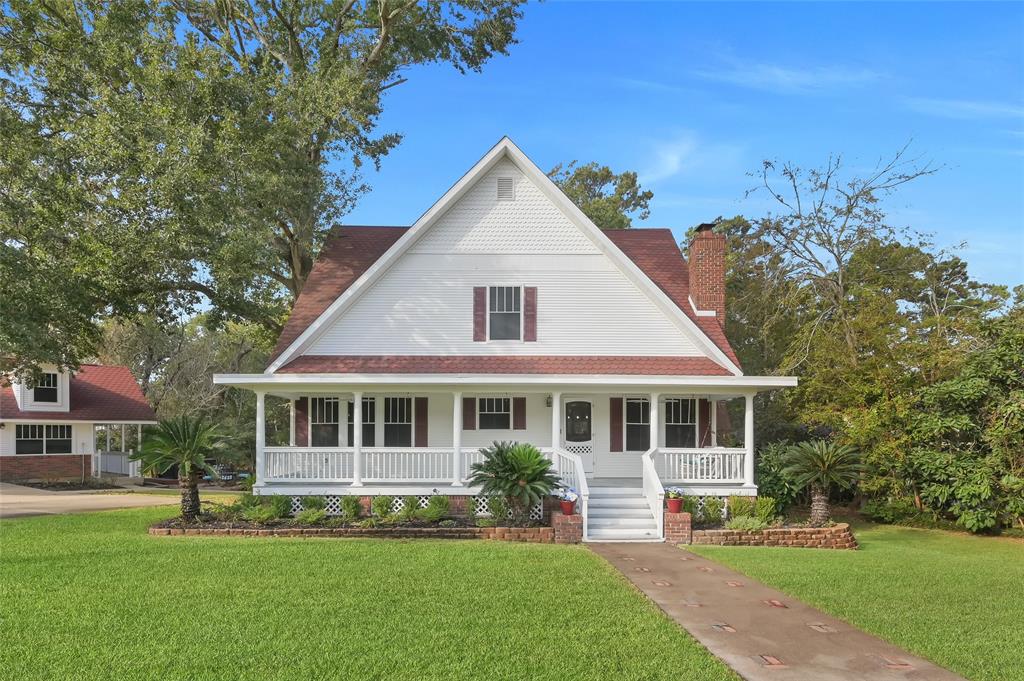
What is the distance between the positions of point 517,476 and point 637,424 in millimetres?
4917

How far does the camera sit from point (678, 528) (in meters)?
14.2

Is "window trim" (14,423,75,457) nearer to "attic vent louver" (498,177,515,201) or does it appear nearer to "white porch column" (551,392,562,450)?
"attic vent louver" (498,177,515,201)

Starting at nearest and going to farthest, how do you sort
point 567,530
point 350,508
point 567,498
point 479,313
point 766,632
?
1. point 766,632
2. point 567,530
3. point 567,498
4. point 350,508
5. point 479,313

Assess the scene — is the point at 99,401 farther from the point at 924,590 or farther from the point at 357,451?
the point at 924,590

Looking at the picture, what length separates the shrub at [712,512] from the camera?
611 inches

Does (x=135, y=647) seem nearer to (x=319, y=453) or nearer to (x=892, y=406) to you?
(x=319, y=453)

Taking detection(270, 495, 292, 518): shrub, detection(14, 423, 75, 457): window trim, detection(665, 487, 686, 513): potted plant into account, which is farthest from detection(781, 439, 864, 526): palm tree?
detection(14, 423, 75, 457): window trim

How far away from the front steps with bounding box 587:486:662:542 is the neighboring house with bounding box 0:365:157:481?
24500 millimetres

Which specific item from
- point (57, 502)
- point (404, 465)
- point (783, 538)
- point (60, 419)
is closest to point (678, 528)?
point (783, 538)

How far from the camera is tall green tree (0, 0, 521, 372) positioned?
17.1 metres

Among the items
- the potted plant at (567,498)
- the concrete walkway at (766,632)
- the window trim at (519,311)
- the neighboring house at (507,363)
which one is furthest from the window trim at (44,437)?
the concrete walkway at (766,632)

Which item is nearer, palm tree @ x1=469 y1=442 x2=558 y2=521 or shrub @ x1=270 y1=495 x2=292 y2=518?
palm tree @ x1=469 y1=442 x2=558 y2=521

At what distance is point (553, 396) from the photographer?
1644cm

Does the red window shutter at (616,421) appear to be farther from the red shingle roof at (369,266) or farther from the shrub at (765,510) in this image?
the shrub at (765,510)
